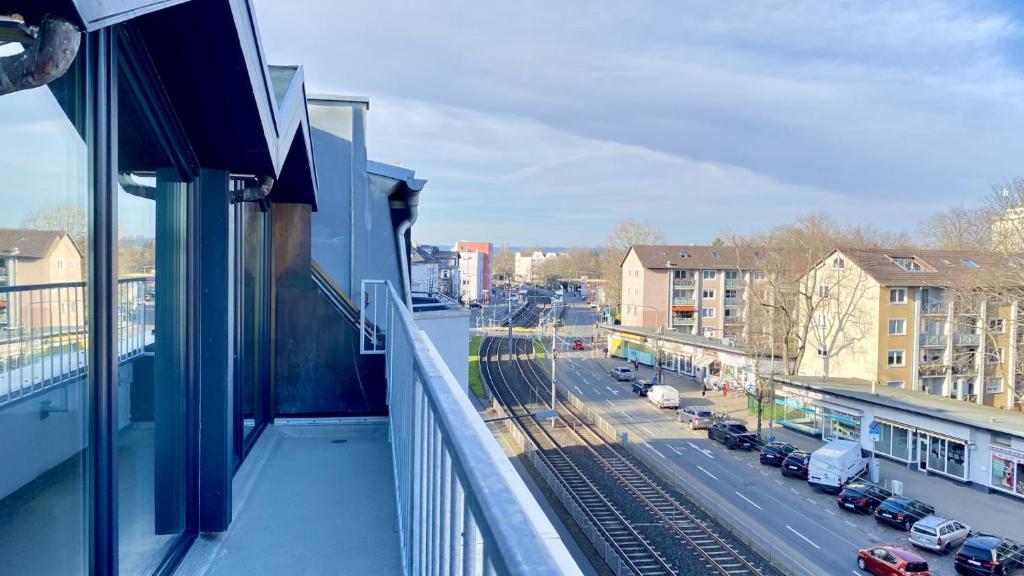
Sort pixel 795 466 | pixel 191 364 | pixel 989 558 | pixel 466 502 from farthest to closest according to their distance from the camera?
pixel 795 466 < pixel 989 558 < pixel 191 364 < pixel 466 502

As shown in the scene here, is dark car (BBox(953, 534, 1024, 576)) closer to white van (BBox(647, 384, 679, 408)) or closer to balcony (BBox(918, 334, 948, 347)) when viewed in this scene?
white van (BBox(647, 384, 679, 408))

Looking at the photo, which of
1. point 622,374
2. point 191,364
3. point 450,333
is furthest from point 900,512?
point 622,374

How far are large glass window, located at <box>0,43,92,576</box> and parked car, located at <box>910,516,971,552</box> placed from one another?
534 inches

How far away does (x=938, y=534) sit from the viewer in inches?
470

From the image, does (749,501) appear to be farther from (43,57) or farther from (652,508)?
(43,57)

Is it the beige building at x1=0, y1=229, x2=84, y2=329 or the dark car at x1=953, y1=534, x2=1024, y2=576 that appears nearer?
the beige building at x1=0, y1=229, x2=84, y2=329

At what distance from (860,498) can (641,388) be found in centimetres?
1167

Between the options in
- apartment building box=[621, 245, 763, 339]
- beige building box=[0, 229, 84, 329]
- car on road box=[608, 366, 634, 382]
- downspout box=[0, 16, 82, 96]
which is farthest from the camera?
apartment building box=[621, 245, 763, 339]

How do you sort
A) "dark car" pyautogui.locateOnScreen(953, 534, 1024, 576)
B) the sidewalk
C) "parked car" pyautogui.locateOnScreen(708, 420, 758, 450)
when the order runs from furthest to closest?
"parked car" pyautogui.locateOnScreen(708, 420, 758, 450), the sidewalk, "dark car" pyautogui.locateOnScreen(953, 534, 1024, 576)

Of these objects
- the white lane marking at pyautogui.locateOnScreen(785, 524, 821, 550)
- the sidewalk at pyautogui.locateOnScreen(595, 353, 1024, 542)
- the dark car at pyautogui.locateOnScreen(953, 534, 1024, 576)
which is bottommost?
the sidewalk at pyautogui.locateOnScreen(595, 353, 1024, 542)

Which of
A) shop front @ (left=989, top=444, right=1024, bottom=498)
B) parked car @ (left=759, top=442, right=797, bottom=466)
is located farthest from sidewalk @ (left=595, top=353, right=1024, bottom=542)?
parked car @ (left=759, top=442, right=797, bottom=466)

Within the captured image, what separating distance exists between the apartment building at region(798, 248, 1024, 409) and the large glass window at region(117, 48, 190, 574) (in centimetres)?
2421

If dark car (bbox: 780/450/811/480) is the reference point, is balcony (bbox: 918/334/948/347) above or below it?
above

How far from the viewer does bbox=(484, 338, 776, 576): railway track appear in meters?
10.5
